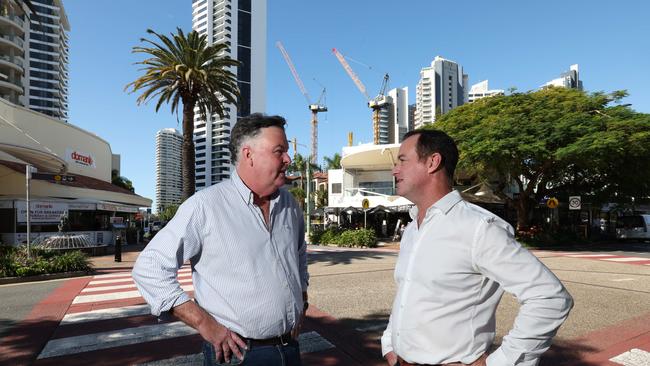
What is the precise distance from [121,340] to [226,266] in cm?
437

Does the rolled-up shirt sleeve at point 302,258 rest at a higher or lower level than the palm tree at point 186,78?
lower

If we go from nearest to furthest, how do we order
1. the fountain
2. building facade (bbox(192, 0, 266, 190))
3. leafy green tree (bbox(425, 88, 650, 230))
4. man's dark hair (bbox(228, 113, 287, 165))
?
1. man's dark hair (bbox(228, 113, 287, 165))
2. the fountain
3. leafy green tree (bbox(425, 88, 650, 230))
4. building facade (bbox(192, 0, 266, 190))

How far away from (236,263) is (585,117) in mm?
23586

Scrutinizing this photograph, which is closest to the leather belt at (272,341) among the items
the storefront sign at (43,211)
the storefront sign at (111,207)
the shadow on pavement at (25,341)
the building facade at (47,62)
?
the shadow on pavement at (25,341)

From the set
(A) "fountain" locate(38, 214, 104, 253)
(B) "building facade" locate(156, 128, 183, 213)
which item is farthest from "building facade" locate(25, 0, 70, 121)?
(B) "building facade" locate(156, 128, 183, 213)

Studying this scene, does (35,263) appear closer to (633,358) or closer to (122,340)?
(122,340)

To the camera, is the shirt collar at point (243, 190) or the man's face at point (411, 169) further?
the shirt collar at point (243, 190)

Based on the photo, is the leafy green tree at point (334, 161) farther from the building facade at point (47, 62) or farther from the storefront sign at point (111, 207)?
the building facade at point (47, 62)

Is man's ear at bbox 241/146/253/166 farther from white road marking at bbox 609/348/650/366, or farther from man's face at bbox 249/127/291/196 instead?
white road marking at bbox 609/348/650/366

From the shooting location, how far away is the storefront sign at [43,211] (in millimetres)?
20516

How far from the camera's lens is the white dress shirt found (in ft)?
5.45

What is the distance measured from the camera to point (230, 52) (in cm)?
13912

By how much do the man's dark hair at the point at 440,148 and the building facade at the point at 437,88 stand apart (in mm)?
157222

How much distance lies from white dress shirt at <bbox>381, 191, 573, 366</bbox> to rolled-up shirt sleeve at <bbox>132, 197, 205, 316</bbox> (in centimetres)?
104
